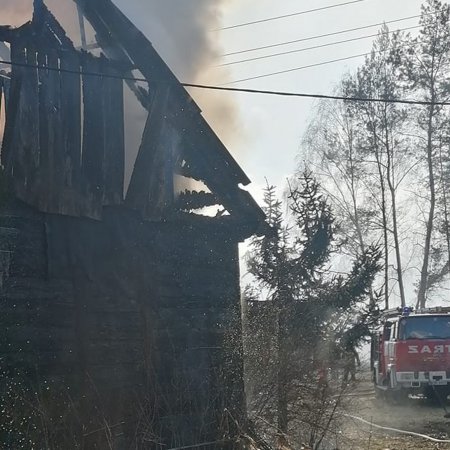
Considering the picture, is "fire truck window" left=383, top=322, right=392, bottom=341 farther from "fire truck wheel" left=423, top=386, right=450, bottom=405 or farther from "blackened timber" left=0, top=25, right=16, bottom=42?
"blackened timber" left=0, top=25, right=16, bottom=42

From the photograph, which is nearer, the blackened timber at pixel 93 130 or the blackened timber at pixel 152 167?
the blackened timber at pixel 93 130

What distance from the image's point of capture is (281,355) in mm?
9836

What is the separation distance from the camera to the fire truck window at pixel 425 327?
58.6ft

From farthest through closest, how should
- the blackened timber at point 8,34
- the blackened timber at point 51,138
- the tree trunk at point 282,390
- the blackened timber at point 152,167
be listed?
the tree trunk at point 282,390, the blackened timber at point 152,167, the blackened timber at point 51,138, the blackened timber at point 8,34

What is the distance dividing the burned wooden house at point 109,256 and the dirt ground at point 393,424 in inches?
102

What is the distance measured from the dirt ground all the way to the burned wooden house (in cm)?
260

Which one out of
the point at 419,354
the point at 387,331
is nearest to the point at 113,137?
the point at 419,354

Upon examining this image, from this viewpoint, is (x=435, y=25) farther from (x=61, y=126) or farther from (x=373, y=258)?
(x=61, y=126)

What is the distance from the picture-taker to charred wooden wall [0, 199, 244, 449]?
6938 millimetres

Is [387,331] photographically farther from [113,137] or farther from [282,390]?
[113,137]

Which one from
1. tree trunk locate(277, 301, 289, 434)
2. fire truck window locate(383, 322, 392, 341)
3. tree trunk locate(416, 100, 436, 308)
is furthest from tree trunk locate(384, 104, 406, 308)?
tree trunk locate(277, 301, 289, 434)

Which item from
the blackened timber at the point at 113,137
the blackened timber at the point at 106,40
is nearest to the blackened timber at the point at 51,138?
the blackened timber at the point at 113,137

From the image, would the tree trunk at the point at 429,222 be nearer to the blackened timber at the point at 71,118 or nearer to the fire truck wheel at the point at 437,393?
the fire truck wheel at the point at 437,393

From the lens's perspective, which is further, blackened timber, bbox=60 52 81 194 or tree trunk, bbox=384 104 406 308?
tree trunk, bbox=384 104 406 308
